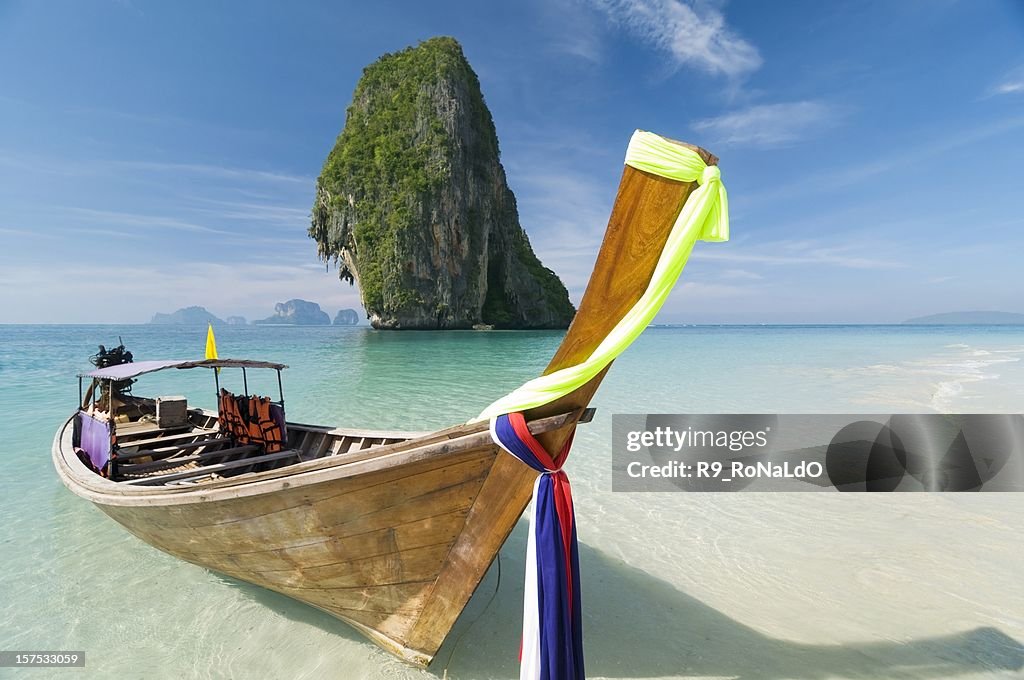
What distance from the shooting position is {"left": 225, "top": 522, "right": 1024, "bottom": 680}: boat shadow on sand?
9.94ft

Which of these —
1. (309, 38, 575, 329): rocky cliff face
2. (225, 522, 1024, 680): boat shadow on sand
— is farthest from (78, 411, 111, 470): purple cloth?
(309, 38, 575, 329): rocky cliff face

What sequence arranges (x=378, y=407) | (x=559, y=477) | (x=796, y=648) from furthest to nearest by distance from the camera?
(x=378, y=407)
(x=796, y=648)
(x=559, y=477)

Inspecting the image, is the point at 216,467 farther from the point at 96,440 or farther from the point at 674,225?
the point at 674,225

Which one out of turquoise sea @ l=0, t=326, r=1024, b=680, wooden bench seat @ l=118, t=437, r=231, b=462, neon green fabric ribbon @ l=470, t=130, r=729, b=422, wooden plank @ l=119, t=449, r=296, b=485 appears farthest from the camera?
wooden bench seat @ l=118, t=437, r=231, b=462

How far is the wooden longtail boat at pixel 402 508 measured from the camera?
6.47ft

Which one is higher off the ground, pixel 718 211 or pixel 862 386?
pixel 718 211

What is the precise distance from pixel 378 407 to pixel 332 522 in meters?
9.25

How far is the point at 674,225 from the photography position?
1861 millimetres

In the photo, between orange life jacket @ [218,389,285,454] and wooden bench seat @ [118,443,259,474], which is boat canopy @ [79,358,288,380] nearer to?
orange life jacket @ [218,389,285,454]

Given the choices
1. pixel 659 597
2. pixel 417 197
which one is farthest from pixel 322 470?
pixel 417 197

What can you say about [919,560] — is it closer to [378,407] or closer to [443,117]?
[378,407]

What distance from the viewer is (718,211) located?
181cm

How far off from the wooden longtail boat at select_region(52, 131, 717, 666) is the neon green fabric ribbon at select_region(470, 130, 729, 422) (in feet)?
0.13

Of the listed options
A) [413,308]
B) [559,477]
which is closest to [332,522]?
[559,477]
